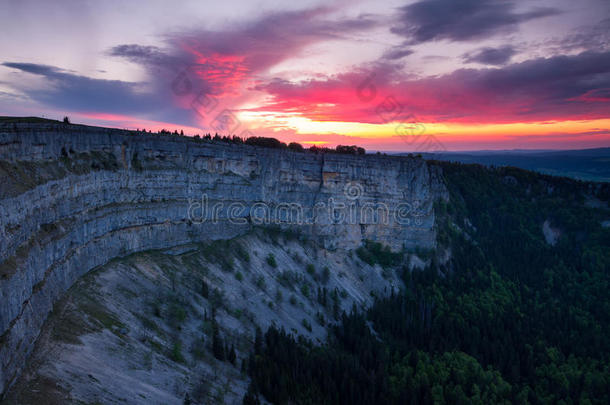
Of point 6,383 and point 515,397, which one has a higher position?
point 6,383

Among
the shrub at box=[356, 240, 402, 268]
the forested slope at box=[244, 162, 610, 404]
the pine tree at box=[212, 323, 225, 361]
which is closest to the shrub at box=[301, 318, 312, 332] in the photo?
the forested slope at box=[244, 162, 610, 404]

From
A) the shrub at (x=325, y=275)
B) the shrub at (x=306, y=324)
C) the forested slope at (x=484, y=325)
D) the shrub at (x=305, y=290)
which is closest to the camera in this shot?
the forested slope at (x=484, y=325)

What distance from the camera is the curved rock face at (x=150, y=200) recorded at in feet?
80.1

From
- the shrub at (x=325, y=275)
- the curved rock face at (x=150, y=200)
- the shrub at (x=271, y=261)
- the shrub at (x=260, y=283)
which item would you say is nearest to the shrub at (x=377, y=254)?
the curved rock face at (x=150, y=200)

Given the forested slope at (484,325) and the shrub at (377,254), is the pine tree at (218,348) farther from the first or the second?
the shrub at (377,254)

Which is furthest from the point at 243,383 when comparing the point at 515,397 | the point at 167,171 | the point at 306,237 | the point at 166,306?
the point at 306,237

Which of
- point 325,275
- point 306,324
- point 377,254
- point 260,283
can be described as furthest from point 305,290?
point 377,254

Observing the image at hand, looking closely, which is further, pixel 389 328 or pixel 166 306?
pixel 389 328

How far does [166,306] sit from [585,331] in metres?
54.7

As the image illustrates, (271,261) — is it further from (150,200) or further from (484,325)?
(484,325)

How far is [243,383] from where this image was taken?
113ft

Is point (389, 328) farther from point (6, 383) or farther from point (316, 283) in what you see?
point (6, 383)

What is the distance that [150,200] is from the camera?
147 ft

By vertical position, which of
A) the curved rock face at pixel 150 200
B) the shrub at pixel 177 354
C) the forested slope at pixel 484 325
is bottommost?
the forested slope at pixel 484 325
